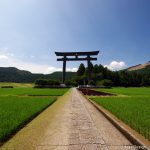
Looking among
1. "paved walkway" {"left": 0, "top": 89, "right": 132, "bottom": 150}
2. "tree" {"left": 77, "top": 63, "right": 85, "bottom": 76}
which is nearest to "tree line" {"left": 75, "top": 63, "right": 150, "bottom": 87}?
"tree" {"left": 77, "top": 63, "right": 85, "bottom": 76}

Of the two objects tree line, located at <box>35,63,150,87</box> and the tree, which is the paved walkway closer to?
tree line, located at <box>35,63,150,87</box>

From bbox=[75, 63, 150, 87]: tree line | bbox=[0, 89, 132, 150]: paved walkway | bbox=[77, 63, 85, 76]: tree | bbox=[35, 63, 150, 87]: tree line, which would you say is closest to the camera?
bbox=[0, 89, 132, 150]: paved walkway

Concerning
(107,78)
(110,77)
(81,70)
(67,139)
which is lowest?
(67,139)

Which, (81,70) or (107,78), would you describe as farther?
(81,70)

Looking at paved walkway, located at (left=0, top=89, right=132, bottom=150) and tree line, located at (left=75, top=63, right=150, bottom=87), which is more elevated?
tree line, located at (left=75, top=63, right=150, bottom=87)

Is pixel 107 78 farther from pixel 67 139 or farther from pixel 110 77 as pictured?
pixel 67 139

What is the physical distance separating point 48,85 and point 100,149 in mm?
68861

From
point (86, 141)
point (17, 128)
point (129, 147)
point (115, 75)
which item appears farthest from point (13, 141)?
point (115, 75)

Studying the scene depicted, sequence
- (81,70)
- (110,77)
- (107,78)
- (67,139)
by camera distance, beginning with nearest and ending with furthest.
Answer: (67,139) → (107,78) → (110,77) → (81,70)

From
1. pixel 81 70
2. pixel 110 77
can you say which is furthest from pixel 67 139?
pixel 110 77

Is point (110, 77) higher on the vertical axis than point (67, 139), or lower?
higher

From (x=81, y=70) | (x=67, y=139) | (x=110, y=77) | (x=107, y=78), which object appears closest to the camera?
(x=67, y=139)

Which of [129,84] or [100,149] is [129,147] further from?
[129,84]

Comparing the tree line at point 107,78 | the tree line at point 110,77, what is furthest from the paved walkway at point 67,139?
the tree line at point 110,77
